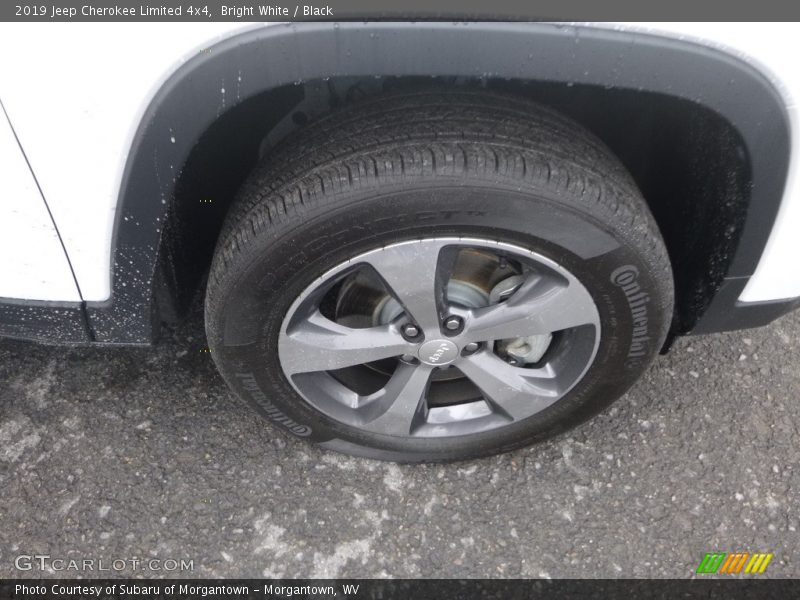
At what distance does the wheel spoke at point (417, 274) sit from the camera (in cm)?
138

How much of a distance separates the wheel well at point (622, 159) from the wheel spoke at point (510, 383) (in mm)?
370

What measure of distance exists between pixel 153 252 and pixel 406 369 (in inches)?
24.9

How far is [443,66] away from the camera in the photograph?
1173 mm

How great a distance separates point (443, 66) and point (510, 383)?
0.81 meters

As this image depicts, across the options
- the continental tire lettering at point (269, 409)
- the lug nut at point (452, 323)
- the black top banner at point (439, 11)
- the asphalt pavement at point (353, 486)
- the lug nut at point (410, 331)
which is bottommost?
the asphalt pavement at point (353, 486)

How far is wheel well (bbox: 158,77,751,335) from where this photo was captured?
4.60ft

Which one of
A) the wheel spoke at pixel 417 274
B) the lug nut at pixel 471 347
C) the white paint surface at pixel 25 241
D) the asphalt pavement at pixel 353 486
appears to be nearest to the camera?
the white paint surface at pixel 25 241

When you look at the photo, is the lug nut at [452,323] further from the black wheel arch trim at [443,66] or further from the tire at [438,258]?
the black wheel arch trim at [443,66]

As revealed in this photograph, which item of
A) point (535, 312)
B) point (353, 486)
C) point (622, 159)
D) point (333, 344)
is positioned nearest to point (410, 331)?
point (333, 344)

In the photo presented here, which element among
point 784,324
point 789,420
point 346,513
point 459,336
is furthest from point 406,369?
point 784,324

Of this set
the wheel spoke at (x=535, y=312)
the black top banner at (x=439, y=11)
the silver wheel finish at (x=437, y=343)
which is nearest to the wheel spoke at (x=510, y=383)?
the silver wheel finish at (x=437, y=343)

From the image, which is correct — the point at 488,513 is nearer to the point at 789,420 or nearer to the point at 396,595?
the point at 396,595

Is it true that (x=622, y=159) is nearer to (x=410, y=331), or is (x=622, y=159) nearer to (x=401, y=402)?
(x=410, y=331)

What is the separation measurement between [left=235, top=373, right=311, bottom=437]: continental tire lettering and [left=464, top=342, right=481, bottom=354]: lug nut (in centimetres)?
47
